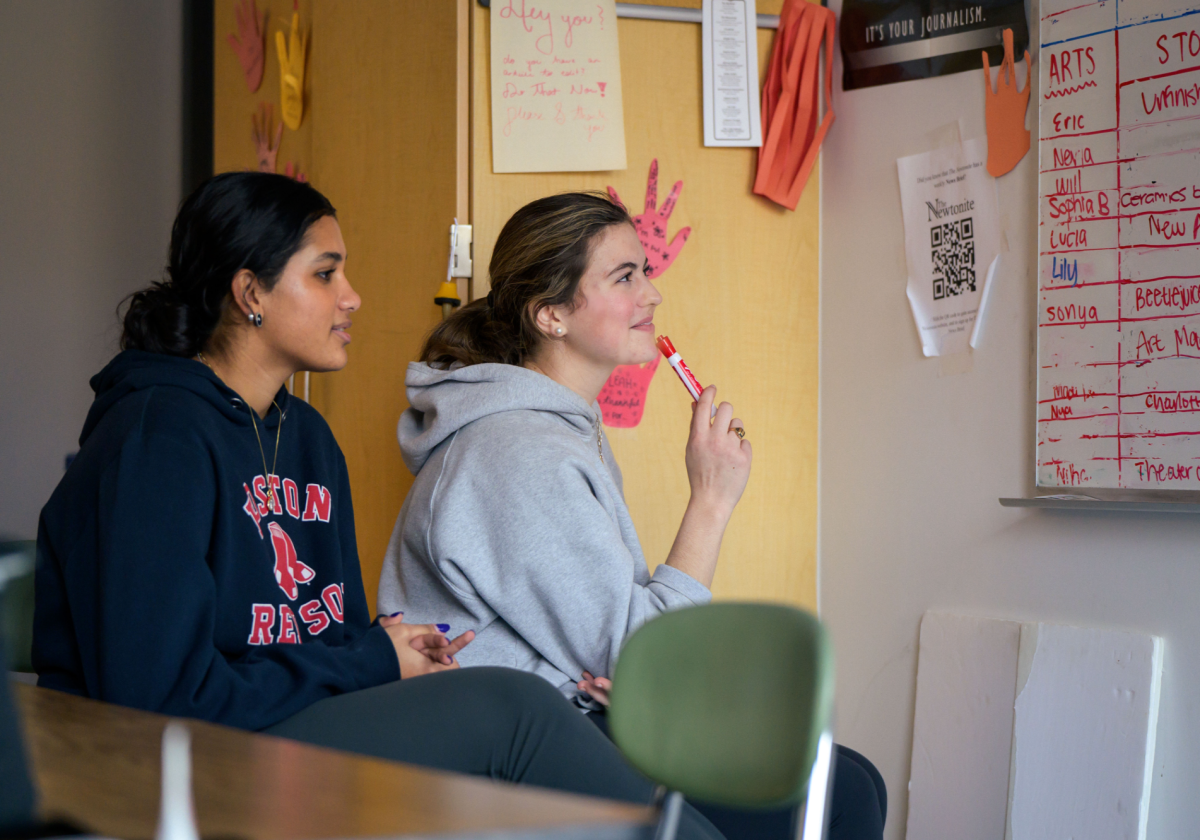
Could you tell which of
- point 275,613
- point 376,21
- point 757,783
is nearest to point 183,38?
point 376,21

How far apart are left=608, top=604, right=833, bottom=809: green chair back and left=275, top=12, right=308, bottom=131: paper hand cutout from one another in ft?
6.57

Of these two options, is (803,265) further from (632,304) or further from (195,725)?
(195,725)

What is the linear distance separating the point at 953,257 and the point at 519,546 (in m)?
1.05

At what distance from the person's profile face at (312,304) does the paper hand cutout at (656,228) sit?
728 mm

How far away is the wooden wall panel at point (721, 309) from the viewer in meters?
2.03

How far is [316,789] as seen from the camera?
0.64 metres

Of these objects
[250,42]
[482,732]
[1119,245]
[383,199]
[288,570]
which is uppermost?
[250,42]

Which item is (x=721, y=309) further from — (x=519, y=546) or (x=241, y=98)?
(x=241, y=98)

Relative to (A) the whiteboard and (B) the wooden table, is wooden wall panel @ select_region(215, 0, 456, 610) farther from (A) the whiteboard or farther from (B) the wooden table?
(B) the wooden table

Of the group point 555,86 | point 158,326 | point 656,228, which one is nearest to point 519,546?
point 158,326

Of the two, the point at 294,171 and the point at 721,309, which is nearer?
the point at 721,309

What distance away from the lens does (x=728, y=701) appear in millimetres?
751

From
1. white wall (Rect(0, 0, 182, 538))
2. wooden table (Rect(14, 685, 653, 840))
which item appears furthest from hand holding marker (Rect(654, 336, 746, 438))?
white wall (Rect(0, 0, 182, 538))

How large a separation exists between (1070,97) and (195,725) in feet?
5.31
